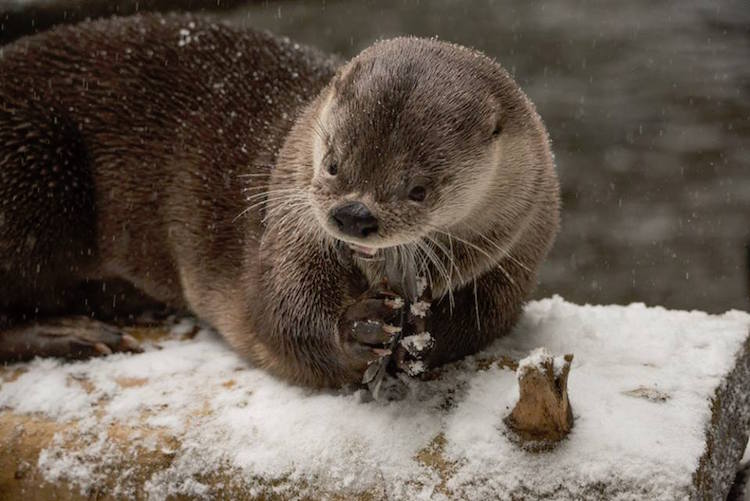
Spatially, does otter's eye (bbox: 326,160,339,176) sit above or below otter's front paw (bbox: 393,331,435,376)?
above

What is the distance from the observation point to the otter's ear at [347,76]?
2242 millimetres

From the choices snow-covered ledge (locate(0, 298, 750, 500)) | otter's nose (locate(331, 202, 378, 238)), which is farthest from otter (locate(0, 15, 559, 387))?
snow-covered ledge (locate(0, 298, 750, 500))

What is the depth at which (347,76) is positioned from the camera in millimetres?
2266

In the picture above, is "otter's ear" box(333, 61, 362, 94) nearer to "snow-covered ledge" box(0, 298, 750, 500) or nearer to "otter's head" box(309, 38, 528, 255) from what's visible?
"otter's head" box(309, 38, 528, 255)

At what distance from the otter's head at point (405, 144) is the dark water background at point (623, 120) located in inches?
122

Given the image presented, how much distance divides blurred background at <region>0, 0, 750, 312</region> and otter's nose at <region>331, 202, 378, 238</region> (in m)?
3.45

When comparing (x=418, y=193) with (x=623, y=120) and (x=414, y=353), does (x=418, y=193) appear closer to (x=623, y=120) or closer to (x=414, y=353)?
(x=414, y=353)

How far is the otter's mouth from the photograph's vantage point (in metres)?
2.20

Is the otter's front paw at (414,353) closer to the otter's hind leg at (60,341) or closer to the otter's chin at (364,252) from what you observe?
the otter's chin at (364,252)

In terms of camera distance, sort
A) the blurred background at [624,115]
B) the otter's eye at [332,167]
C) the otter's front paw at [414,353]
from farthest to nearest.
→ the blurred background at [624,115] → the otter's front paw at [414,353] → the otter's eye at [332,167]

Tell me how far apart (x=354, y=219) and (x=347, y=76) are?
1.54 ft

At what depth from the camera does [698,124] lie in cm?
522

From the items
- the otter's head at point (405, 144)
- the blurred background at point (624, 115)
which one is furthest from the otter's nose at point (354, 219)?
the blurred background at point (624, 115)

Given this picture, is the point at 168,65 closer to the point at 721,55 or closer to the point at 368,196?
the point at 368,196
